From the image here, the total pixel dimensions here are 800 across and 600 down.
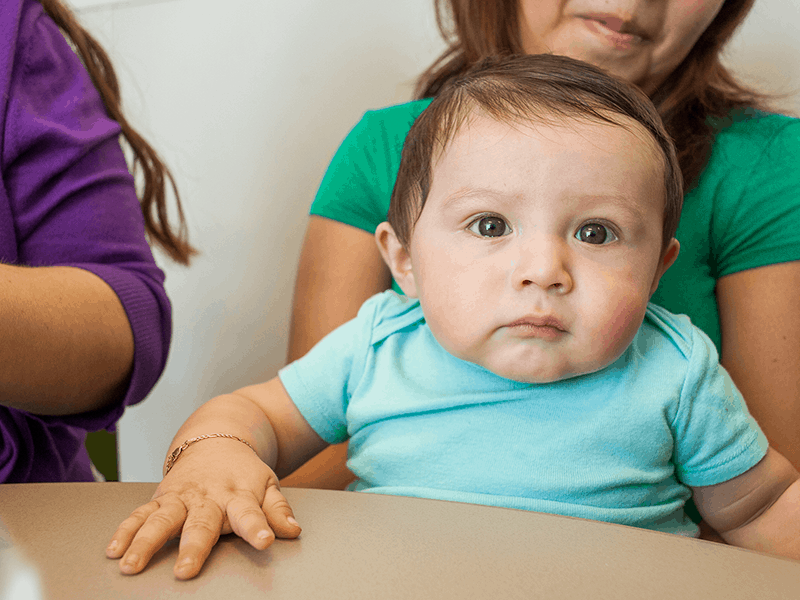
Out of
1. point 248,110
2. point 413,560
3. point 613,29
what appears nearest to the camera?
point 413,560

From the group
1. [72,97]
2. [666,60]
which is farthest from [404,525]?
[666,60]

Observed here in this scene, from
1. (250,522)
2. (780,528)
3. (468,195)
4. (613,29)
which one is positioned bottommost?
(780,528)

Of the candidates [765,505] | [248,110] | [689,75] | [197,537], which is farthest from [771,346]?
[248,110]

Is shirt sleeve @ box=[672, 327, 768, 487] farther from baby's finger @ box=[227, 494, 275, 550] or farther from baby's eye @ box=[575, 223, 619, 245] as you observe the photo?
baby's finger @ box=[227, 494, 275, 550]

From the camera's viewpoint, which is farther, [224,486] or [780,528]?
[780,528]

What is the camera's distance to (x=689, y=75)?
3.80 ft

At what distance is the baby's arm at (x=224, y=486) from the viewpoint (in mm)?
478

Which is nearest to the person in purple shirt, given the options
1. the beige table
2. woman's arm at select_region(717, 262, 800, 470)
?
the beige table

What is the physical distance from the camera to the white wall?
158cm

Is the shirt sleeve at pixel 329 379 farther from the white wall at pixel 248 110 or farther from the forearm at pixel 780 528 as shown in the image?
the white wall at pixel 248 110

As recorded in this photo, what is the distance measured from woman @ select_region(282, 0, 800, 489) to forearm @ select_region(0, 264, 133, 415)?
39cm

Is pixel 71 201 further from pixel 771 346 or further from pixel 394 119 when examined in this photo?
pixel 771 346

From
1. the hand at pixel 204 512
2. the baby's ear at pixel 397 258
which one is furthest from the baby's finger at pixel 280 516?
the baby's ear at pixel 397 258

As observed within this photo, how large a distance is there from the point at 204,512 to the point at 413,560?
170 mm
